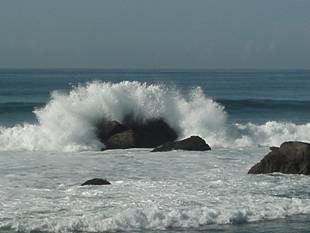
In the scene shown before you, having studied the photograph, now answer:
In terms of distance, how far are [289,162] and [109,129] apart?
9295 mm

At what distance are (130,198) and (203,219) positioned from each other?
2114mm

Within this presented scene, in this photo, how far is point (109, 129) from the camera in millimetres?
26250

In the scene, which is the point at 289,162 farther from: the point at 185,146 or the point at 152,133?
the point at 152,133

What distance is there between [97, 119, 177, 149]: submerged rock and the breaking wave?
396 mm

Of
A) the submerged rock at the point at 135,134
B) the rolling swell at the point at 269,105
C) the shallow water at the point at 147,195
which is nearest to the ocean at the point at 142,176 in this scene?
the shallow water at the point at 147,195

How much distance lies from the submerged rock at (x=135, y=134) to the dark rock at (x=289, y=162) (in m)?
6.66

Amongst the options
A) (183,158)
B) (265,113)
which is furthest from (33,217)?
(265,113)

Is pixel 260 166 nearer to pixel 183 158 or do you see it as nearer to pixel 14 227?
pixel 183 158

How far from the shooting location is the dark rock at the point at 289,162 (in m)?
18.2

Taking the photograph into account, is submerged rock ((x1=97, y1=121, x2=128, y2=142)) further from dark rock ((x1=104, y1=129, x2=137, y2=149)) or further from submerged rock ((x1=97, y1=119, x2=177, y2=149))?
dark rock ((x1=104, y1=129, x2=137, y2=149))

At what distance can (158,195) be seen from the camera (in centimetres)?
1514

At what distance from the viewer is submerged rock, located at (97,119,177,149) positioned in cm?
2441

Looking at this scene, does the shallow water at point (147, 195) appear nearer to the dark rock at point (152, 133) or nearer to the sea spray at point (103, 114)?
the dark rock at point (152, 133)

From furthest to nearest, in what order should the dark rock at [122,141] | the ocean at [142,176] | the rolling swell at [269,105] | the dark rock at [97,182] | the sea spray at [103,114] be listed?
the rolling swell at [269,105]
the sea spray at [103,114]
the dark rock at [122,141]
the dark rock at [97,182]
the ocean at [142,176]
